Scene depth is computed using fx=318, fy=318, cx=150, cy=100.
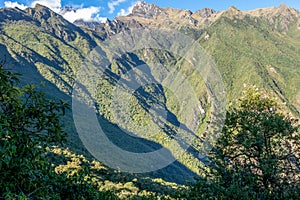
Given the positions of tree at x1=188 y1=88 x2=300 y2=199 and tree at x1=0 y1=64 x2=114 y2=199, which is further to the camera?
tree at x1=188 y1=88 x2=300 y2=199

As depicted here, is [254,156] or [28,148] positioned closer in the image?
[28,148]

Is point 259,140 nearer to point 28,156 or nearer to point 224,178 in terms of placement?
point 224,178

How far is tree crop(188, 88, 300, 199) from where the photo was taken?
15.3m

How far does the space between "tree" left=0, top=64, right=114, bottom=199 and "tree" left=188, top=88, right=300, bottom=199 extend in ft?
26.8

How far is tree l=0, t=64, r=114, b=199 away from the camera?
7000 millimetres

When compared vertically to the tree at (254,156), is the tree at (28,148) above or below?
below

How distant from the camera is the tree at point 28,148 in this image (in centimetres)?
700

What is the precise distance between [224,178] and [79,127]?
620ft

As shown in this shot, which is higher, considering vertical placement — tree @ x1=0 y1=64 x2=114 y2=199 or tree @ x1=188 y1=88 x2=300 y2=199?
tree @ x1=188 y1=88 x2=300 y2=199

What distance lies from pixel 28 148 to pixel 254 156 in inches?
533

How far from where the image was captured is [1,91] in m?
7.83

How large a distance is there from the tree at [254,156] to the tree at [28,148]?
322 inches

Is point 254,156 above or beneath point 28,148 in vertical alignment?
above

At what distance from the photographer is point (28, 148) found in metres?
7.58
